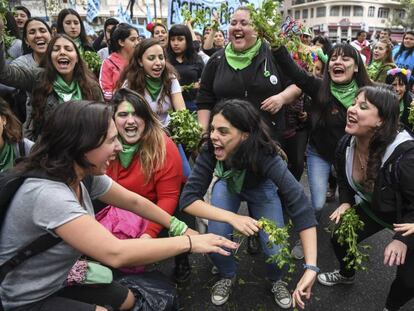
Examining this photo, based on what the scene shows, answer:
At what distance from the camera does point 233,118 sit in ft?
8.94

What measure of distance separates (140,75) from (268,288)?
251cm

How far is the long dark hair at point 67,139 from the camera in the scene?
1864mm

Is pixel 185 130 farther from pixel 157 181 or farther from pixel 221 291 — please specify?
pixel 221 291

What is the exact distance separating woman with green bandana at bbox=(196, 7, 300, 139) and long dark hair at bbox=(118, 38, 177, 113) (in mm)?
652

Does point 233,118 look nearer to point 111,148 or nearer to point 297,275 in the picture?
point 111,148

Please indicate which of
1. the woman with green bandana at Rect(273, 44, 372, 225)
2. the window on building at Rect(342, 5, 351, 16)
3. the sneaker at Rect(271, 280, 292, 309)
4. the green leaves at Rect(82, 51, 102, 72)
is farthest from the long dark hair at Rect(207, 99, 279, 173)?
the window on building at Rect(342, 5, 351, 16)

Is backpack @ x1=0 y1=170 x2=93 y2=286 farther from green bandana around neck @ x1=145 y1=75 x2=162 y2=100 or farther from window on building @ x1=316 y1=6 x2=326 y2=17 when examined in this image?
window on building @ x1=316 y1=6 x2=326 y2=17

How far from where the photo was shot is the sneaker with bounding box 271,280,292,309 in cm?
301

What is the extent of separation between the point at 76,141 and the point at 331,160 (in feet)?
8.91

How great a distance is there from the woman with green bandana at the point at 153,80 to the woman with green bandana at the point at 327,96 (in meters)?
1.22

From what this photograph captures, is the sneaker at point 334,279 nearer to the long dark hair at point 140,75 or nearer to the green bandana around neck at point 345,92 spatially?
the green bandana around neck at point 345,92

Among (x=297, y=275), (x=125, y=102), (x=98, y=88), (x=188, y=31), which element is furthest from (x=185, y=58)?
(x=297, y=275)

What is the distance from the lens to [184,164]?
139 inches

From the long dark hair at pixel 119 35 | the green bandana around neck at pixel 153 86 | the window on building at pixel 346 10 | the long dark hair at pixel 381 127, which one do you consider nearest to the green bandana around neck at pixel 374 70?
the long dark hair at pixel 381 127
